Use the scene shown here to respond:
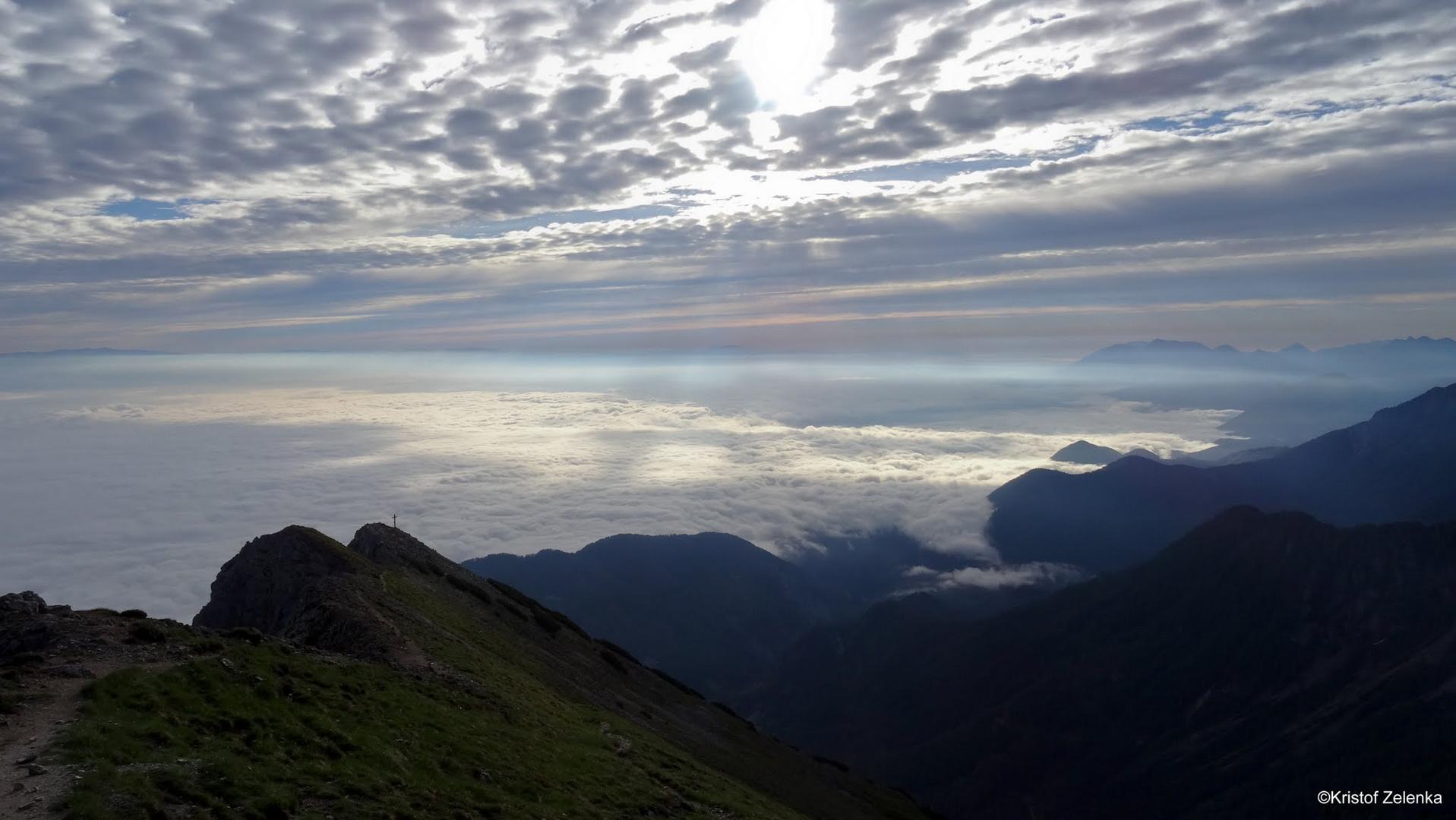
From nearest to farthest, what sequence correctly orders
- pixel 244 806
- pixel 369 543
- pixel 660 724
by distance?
pixel 244 806
pixel 660 724
pixel 369 543

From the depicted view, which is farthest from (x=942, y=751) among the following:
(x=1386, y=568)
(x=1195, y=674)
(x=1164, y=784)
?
(x=1386, y=568)

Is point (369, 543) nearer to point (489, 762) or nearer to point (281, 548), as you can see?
point (281, 548)

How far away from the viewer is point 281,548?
5369 centimetres

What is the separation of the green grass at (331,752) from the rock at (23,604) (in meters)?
5.93

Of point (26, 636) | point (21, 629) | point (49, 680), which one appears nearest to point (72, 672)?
point (49, 680)

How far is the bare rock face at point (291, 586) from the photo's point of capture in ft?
127

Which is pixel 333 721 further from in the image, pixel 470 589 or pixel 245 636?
pixel 470 589

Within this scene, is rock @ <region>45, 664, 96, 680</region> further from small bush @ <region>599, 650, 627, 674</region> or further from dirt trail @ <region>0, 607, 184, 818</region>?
small bush @ <region>599, 650, 627, 674</region>

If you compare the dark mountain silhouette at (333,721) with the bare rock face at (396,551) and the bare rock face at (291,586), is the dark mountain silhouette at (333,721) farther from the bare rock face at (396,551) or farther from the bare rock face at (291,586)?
the bare rock face at (396,551)

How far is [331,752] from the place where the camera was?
21.8 metres

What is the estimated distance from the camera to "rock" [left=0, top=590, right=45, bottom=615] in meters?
27.9

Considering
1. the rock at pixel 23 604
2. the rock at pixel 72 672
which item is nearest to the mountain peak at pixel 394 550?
the rock at pixel 23 604

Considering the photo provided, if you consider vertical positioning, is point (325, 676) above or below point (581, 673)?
above

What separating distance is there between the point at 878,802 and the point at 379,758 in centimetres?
5785
